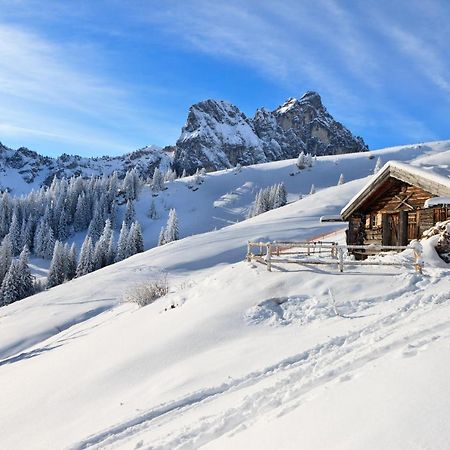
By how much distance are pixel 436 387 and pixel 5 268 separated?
82.5 metres

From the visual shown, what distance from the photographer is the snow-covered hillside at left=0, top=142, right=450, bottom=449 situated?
6030 millimetres

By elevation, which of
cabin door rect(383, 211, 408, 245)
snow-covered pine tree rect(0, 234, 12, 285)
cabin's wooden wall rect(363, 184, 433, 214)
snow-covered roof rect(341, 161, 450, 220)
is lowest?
snow-covered pine tree rect(0, 234, 12, 285)

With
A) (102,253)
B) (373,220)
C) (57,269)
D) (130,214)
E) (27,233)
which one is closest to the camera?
(373,220)

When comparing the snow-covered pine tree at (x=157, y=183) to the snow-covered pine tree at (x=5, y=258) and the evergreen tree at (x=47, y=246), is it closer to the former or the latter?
the evergreen tree at (x=47, y=246)

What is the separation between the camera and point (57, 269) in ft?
A: 255

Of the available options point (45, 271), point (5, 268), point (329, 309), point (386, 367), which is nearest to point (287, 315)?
point (329, 309)

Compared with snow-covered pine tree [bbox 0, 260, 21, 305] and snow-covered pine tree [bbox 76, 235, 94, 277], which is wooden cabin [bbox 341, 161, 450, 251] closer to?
snow-covered pine tree [bbox 0, 260, 21, 305]

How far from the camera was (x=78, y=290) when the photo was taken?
3988 cm

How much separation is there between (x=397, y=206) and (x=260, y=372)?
1370 cm

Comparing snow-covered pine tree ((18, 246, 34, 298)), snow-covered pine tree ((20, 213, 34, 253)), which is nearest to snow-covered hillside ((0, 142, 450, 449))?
snow-covered pine tree ((18, 246, 34, 298))

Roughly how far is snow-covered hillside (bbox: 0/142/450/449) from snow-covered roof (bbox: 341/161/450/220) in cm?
161

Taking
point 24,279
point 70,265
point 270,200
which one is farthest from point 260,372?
point 270,200

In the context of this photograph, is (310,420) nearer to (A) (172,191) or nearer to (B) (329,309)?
(B) (329,309)

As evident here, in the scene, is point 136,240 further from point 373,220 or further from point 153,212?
point 373,220
